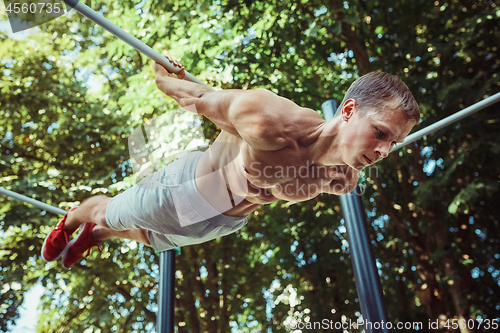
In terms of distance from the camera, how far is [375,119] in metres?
1.31

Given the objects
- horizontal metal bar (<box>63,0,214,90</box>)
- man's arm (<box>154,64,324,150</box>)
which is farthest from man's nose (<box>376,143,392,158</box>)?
horizontal metal bar (<box>63,0,214,90</box>)

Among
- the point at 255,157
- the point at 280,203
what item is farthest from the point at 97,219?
the point at 280,203

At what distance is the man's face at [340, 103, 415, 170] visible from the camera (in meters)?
1.30

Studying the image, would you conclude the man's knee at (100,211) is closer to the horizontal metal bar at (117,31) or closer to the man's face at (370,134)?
the horizontal metal bar at (117,31)

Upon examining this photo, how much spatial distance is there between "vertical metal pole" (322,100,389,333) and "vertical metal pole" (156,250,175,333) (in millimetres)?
1422

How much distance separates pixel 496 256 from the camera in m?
5.95

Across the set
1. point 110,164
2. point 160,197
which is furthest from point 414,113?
point 110,164

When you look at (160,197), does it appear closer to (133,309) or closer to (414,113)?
(414,113)

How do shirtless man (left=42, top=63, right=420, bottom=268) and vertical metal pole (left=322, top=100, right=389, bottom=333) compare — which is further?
vertical metal pole (left=322, top=100, right=389, bottom=333)

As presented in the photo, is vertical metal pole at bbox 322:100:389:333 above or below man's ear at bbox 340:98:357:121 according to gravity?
below

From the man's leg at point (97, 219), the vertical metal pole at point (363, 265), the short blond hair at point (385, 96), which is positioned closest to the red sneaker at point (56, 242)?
the man's leg at point (97, 219)

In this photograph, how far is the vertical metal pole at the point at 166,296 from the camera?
2848mm

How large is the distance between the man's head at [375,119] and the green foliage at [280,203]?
2.67 metres

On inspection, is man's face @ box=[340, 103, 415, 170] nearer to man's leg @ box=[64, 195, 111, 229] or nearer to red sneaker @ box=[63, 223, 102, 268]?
man's leg @ box=[64, 195, 111, 229]
